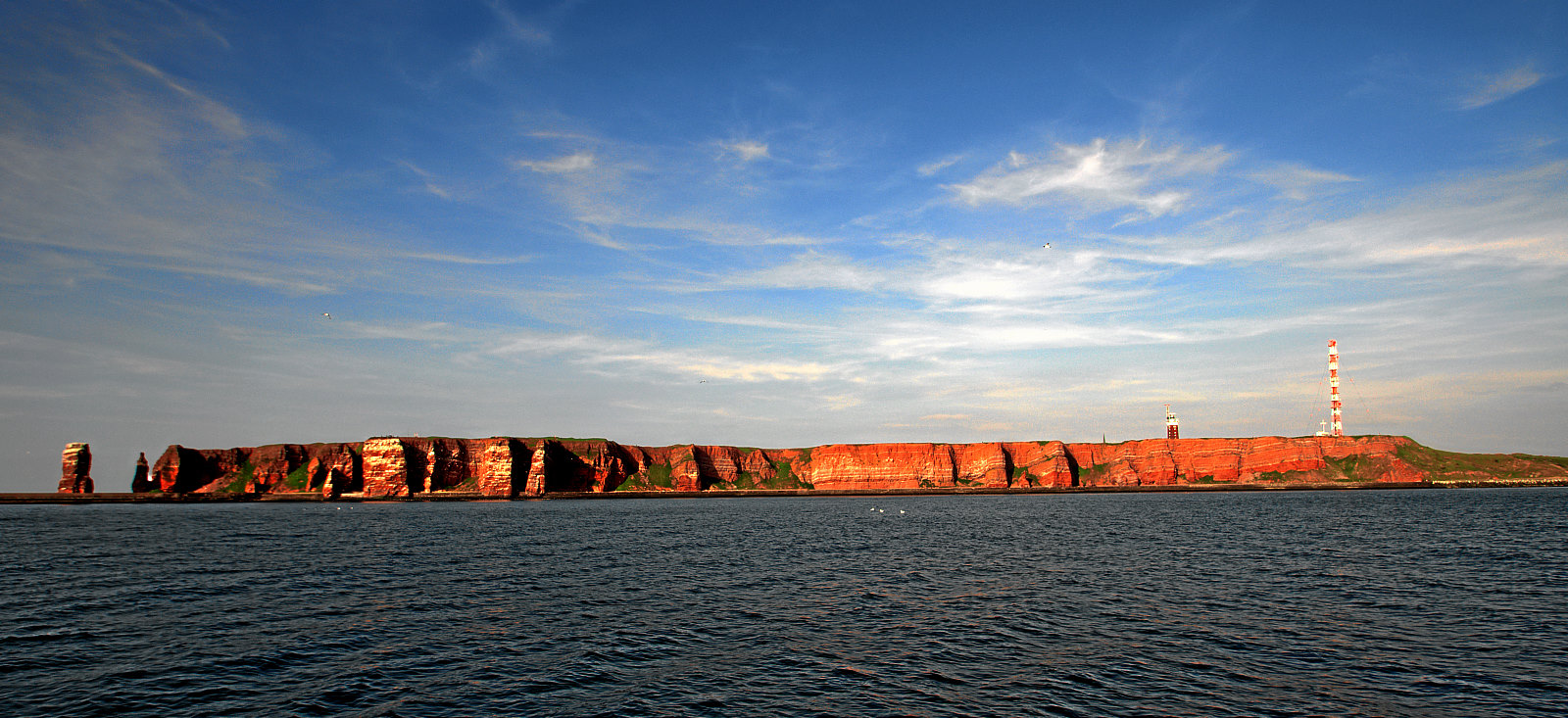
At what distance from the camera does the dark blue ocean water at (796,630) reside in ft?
66.6

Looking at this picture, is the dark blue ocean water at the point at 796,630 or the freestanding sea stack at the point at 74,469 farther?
the freestanding sea stack at the point at 74,469

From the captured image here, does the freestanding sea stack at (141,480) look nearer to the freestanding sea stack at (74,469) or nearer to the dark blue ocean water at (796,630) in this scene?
the freestanding sea stack at (74,469)

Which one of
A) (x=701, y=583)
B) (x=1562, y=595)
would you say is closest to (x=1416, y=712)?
(x=1562, y=595)

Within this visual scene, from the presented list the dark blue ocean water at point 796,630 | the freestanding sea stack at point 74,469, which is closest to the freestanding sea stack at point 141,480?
the freestanding sea stack at point 74,469

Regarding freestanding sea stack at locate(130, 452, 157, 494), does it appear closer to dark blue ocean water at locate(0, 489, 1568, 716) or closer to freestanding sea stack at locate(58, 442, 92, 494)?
freestanding sea stack at locate(58, 442, 92, 494)

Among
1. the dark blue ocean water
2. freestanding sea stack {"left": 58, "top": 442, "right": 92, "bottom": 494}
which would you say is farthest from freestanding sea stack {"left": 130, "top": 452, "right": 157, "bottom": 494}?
the dark blue ocean water

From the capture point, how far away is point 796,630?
93.9 ft

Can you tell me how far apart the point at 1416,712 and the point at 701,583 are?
30.1 m

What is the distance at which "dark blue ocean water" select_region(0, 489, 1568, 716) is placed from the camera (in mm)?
20297

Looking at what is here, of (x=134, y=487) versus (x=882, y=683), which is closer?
(x=882, y=683)

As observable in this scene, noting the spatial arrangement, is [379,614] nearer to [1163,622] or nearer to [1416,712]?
[1163,622]

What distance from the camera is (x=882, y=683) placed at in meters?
21.6

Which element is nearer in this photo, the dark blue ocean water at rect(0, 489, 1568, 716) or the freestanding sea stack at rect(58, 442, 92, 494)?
the dark blue ocean water at rect(0, 489, 1568, 716)

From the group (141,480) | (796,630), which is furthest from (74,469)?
(796,630)
